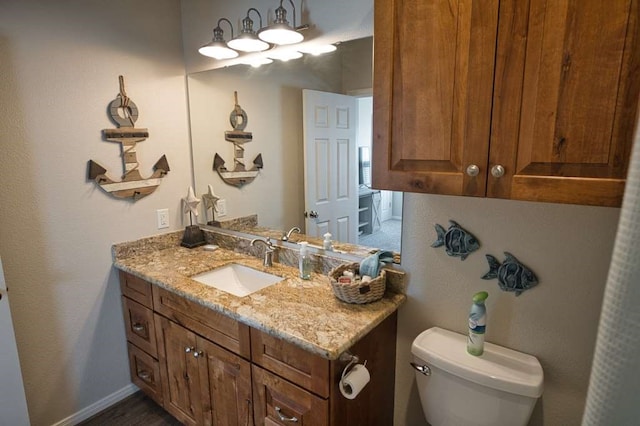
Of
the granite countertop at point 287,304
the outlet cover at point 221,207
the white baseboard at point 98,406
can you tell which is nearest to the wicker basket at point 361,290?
the granite countertop at point 287,304

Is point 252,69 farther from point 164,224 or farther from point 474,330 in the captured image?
point 474,330

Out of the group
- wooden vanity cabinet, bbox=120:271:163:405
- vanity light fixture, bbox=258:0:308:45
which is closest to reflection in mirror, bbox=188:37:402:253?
vanity light fixture, bbox=258:0:308:45

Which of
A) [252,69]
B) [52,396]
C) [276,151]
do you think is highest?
[252,69]

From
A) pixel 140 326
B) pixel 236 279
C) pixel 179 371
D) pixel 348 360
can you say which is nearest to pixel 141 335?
pixel 140 326

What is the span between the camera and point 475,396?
46.1 inches

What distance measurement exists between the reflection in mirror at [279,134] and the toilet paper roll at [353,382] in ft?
1.80

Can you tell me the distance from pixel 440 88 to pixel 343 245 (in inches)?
37.2

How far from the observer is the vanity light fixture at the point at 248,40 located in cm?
173

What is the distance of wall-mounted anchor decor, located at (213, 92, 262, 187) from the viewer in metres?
2.20

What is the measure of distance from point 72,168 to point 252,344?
4.41 ft

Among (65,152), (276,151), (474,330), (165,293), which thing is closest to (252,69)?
(276,151)

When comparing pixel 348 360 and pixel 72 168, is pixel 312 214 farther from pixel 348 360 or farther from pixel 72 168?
pixel 72 168

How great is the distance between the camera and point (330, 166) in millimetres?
1891

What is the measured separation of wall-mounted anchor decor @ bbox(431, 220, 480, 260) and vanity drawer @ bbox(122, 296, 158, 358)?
1.53 m
